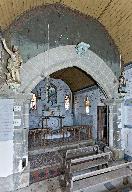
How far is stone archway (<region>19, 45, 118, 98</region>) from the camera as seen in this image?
7.44 m

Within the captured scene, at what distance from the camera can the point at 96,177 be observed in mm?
6336

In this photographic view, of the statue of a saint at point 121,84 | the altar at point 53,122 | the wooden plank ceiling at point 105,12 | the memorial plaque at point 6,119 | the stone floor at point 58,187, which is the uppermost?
the wooden plank ceiling at point 105,12

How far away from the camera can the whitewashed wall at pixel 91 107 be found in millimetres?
12617

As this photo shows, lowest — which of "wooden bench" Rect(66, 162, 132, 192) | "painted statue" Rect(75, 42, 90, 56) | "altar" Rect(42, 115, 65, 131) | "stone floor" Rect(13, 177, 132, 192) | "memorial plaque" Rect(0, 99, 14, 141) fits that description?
"stone floor" Rect(13, 177, 132, 192)

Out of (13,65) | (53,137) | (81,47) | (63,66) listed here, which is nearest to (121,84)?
(81,47)

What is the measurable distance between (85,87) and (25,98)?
7.94m

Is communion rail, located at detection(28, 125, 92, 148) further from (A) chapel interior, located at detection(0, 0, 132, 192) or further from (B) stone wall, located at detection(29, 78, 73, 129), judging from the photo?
(B) stone wall, located at detection(29, 78, 73, 129)

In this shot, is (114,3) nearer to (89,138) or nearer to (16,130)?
(16,130)

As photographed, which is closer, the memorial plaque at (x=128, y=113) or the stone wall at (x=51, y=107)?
the memorial plaque at (x=128, y=113)

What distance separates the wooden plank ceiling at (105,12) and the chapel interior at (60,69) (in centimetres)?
4

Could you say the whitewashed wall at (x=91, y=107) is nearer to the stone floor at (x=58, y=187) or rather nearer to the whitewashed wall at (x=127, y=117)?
the whitewashed wall at (x=127, y=117)

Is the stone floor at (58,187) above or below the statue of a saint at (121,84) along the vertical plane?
below

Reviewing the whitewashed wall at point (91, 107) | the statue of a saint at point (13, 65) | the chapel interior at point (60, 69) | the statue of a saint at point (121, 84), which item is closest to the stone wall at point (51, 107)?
the whitewashed wall at point (91, 107)

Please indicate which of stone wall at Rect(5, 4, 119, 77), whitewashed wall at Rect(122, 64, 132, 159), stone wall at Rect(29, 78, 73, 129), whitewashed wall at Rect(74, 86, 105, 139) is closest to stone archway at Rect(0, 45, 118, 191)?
stone wall at Rect(5, 4, 119, 77)
